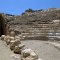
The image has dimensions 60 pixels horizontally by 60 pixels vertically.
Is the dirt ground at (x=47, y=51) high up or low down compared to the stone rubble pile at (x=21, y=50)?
down

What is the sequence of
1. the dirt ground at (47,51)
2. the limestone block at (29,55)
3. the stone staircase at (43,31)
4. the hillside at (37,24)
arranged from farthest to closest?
the hillside at (37,24)
the stone staircase at (43,31)
the dirt ground at (47,51)
the limestone block at (29,55)

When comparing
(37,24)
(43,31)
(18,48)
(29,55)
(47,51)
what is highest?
(37,24)

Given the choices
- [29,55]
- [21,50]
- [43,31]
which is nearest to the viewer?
[29,55]

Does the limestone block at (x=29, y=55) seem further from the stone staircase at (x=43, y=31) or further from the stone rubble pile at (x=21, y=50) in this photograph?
the stone staircase at (x=43, y=31)

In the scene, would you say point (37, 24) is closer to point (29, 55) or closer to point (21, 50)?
point (21, 50)

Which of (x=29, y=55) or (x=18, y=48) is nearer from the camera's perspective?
(x=29, y=55)

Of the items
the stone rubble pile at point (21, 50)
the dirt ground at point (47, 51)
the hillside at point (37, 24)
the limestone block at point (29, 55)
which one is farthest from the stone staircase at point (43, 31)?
the limestone block at point (29, 55)

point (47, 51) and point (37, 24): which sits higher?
point (37, 24)

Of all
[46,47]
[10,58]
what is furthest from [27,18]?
[10,58]

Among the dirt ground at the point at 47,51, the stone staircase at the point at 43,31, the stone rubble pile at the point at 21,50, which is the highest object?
the stone staircase at the point at 43,31

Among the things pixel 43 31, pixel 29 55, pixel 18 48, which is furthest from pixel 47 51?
pixel 43 31

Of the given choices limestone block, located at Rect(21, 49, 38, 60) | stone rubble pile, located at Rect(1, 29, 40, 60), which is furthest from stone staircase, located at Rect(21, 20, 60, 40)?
limestone block, located at Rect(21, 49, 38, 60)

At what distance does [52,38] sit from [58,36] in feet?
1.07

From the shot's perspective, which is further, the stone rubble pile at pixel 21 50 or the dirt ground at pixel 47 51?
the dirt ground at pixel 47 51
